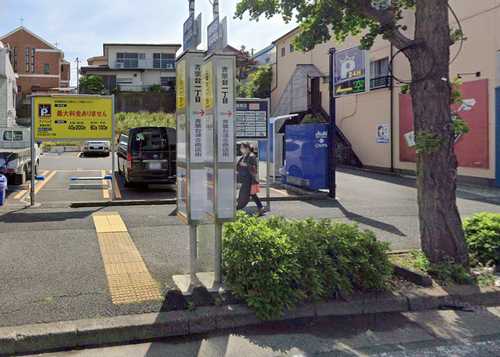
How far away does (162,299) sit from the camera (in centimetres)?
495

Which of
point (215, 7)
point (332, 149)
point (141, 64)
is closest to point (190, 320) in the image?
point (215, 7)

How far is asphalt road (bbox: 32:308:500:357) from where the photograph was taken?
4098 millimetres

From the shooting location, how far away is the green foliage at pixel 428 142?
227 inches

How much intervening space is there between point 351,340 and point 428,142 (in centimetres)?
261

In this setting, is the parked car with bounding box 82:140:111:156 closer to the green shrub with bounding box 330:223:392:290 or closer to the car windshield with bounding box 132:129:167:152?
the car windshield with bounding box 132:129:167:152

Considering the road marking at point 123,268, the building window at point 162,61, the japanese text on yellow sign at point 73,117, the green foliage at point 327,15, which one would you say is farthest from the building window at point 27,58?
the green foliage at point 327,15

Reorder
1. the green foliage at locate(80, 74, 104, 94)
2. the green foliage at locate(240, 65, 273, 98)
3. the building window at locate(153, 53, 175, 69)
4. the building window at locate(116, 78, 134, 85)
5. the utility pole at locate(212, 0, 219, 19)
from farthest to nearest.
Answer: the building window at locate(153, 53, 175, 69) < the building window at locate(116, 78, 134, 85) < the green foliage at locate(80, 74, 104, 94) < the green foliage at locate(240, 65, 273, 98) < the utility pole at locate(212, 0, 219, 19)

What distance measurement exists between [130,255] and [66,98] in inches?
263

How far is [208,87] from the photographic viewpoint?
16.8ft

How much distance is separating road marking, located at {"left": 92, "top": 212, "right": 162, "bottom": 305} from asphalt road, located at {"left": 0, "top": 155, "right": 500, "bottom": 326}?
88 millimetres

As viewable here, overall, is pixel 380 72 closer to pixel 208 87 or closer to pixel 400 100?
pixel 400 100

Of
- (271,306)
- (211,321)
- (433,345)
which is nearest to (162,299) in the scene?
(211,321)

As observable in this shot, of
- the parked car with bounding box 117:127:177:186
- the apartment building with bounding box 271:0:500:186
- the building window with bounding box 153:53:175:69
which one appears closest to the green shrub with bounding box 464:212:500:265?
the apartment building with bounding box 271:0:500:186

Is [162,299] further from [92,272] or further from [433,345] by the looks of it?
[433,345]
